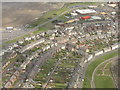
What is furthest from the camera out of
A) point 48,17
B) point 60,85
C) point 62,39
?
point 48,17

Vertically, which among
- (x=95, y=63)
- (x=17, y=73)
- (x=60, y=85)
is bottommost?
(x=60, y=85)

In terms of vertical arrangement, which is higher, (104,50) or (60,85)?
(104,50)

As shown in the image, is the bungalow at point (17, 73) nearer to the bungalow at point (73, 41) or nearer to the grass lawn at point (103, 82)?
the grass lawn at point (103, 82)

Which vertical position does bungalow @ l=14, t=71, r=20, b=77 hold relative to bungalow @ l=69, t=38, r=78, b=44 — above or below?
below

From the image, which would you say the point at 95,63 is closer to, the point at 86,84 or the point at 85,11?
the point at 86,84

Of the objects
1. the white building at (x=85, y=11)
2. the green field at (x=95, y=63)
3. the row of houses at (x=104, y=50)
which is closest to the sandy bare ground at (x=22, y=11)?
the white building at (x=85, y=11)

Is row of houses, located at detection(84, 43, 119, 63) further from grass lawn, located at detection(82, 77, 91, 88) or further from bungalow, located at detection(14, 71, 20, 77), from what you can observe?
bungalow, located at detection(14, 71, 20, 77)

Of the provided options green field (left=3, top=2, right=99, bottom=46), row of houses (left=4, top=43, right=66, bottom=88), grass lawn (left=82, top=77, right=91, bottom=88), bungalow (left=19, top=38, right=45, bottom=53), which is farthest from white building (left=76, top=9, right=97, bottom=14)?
grass lawn (left=82, top=77, right=91, bottom=88)

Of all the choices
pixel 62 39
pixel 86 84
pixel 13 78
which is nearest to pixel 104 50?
pixel 62 39
